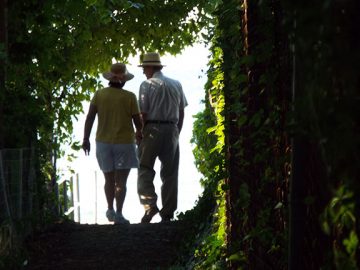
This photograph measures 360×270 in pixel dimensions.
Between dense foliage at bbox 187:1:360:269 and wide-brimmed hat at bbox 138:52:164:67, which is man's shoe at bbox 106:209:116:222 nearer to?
wide-brimmed hat at bbox 138:52:164:67

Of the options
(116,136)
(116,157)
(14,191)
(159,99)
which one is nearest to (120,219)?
(116,157)

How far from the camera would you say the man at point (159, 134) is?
38.5 feet

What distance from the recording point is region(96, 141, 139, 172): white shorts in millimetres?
11656

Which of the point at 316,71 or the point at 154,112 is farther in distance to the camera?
the point at 154,112

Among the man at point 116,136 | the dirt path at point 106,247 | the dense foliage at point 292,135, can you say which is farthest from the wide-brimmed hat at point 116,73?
the dense foliage at point 292,135

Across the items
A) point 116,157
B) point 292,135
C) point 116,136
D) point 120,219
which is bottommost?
point 292,135

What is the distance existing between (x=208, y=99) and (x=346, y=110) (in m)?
9.26

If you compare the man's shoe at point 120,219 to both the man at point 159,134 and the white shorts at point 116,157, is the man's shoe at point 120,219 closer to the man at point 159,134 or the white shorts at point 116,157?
the man at point 159,134

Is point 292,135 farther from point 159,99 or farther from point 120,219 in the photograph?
point 120,219

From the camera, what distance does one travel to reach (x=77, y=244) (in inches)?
385

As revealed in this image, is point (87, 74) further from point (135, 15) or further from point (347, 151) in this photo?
point (347, 151)

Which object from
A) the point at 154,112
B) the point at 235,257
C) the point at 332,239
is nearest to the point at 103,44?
the point at 154,112

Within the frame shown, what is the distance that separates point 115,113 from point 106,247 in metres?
2.56

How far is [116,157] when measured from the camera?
1168 centimetres
